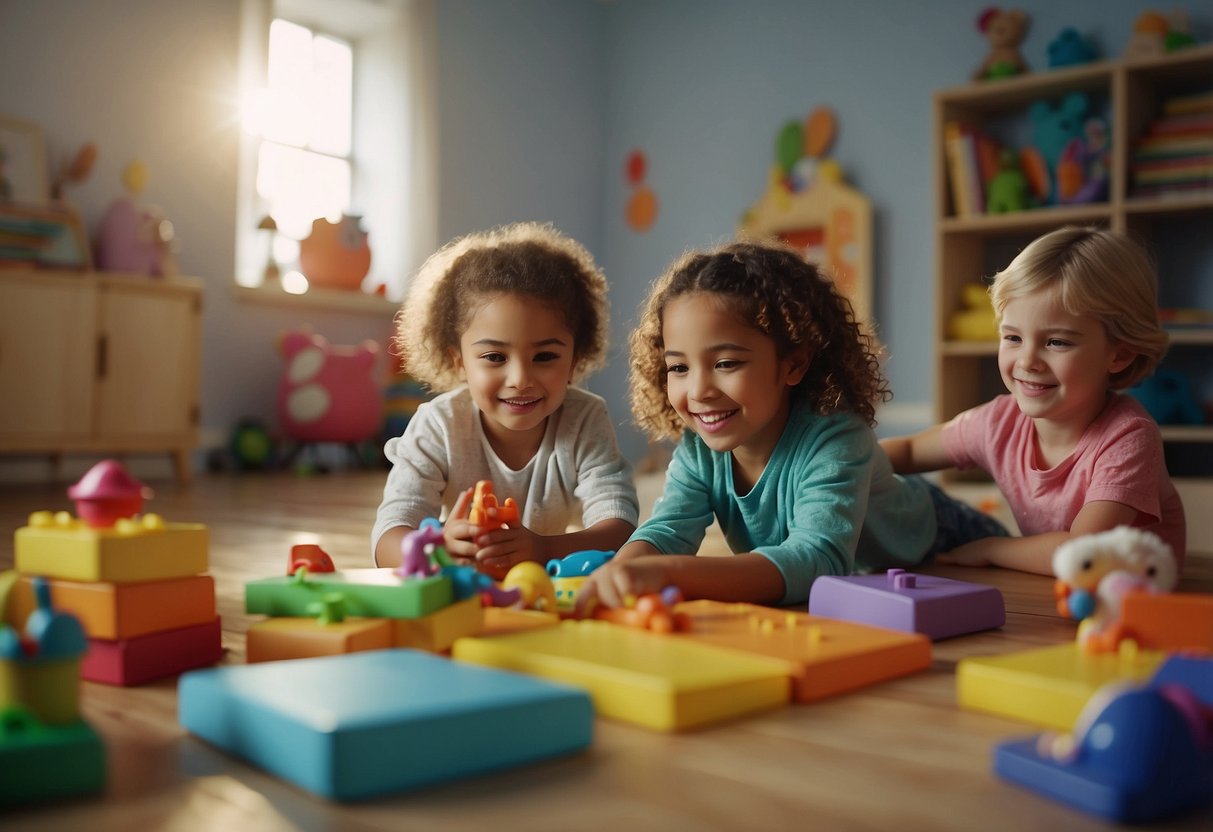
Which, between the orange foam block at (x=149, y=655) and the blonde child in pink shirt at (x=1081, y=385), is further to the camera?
the blonde child in pink shirt at (x=1081, y=385)

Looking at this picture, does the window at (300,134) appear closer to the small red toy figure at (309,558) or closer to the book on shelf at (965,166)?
the book on shelf at (965,166)

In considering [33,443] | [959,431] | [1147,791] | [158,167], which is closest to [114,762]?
[1147,791]

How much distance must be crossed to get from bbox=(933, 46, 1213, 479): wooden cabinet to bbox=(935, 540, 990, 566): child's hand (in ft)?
5.90

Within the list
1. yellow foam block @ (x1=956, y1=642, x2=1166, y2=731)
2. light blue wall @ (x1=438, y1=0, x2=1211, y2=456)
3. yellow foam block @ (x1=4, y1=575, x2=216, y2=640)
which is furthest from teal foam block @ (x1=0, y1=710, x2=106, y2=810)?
light blue wall @ (x1=438, y1=0, x2=1211, y2=456)

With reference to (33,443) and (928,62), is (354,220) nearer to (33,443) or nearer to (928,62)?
(33,443)

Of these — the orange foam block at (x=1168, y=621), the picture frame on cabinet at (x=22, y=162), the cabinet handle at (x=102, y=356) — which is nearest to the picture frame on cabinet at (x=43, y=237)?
the picture frame on cabinet at (x=22, y=162)

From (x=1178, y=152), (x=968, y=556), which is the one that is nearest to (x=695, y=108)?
(x=1178, y=152)

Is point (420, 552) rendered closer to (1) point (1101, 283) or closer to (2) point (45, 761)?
(2) point (45, 761)

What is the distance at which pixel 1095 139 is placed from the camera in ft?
10.8

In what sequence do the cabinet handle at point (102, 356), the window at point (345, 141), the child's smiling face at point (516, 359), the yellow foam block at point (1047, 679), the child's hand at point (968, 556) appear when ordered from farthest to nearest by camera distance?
the window at point (345, 141)
the cabinet handle at point (102, 356)
the child's hand at point (968, 556)
the child's smiling face at point (516, 359)
the yellow foam block at point (1047, 679)

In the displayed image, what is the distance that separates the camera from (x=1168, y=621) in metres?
0.79

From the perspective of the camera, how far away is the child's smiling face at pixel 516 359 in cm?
138

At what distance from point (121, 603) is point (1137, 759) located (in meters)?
0.69

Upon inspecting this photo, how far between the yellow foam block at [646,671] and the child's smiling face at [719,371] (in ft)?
1.38
